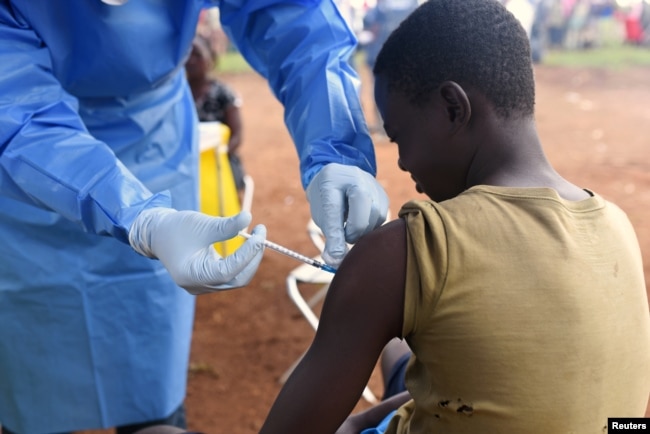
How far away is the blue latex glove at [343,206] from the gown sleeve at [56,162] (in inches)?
12.7

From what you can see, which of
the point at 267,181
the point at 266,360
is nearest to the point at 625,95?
the point at 267,181

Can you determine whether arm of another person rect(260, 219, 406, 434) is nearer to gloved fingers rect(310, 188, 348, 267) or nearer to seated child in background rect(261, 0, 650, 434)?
seated child in background rect(261, 0, 650, 434)

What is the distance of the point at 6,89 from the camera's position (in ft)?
5.02

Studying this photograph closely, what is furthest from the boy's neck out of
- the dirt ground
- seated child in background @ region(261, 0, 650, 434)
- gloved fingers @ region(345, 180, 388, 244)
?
the dirt ground

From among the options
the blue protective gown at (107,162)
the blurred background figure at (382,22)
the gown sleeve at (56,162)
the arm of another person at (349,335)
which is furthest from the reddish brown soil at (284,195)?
the arm of another person at (349,335)

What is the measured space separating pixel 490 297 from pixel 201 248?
535 mm

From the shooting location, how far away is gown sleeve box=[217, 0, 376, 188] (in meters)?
1.71

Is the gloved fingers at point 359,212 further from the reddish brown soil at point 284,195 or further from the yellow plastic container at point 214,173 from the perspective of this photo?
the yellow plastic container at point 214,173

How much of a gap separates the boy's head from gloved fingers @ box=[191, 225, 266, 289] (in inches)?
13.0

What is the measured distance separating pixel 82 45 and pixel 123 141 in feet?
0.93

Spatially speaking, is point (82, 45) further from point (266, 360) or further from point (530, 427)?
point (266, 360)

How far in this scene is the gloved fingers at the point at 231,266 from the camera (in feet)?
4.28

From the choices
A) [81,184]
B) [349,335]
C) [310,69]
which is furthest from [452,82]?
[81,184]

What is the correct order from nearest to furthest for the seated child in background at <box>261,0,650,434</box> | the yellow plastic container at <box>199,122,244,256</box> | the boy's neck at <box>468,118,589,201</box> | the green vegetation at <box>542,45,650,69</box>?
the seated child in background at <box>261,0,650,434</box>, the boy's neck at <box>468,118,589,201</box>, the yellow plastic container at <box>199,122,244,256</box>, the green vegetation at <box>542,45,650,69</box>
